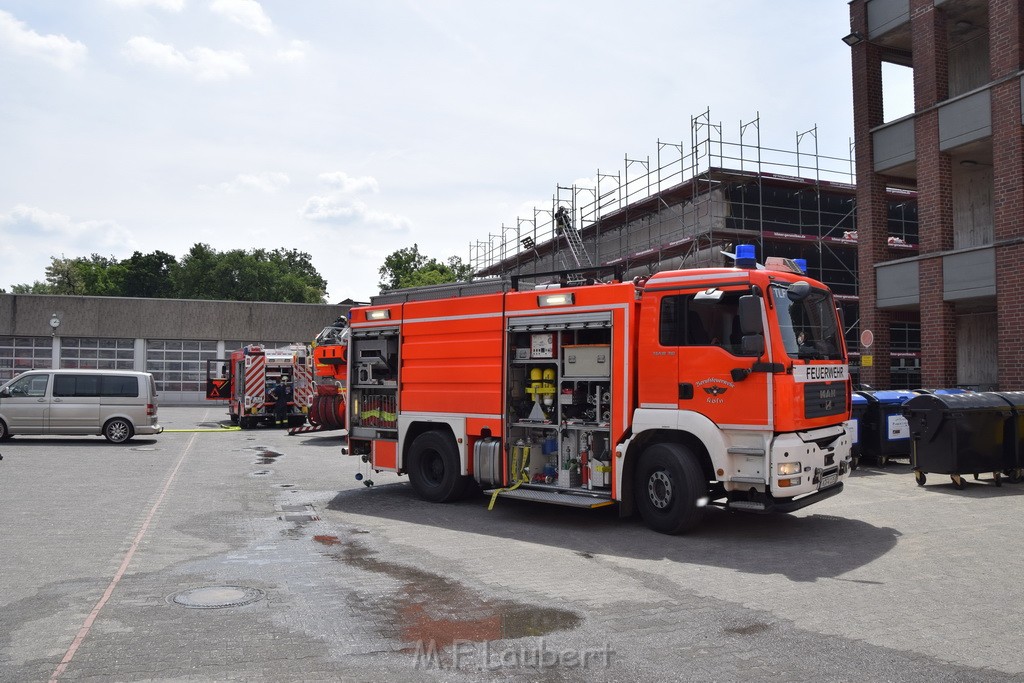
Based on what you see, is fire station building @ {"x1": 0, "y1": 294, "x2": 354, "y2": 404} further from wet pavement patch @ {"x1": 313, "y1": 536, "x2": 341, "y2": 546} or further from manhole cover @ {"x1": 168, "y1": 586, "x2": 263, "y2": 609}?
manhole cover @ {"x1": 168, "y1": 586, "x2": 263, "y2": 609}

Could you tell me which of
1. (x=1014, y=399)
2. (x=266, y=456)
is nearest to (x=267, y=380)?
(x=266, y=456)

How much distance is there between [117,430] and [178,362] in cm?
2586

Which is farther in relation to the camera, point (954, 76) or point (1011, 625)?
point (954, 76)

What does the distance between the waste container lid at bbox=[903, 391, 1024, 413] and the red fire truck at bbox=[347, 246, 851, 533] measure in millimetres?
3661

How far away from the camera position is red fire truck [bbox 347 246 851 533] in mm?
8422

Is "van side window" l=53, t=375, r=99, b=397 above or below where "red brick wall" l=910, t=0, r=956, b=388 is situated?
below

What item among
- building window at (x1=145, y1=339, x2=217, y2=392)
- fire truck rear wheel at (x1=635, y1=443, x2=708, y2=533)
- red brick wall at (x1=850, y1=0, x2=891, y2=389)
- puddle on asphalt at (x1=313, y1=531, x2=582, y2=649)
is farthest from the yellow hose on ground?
building window at (x1=145, y1=339, x2=217, y2=392)

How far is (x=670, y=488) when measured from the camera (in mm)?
8797

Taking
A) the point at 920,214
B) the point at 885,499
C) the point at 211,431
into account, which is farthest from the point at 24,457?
the point at 920,214

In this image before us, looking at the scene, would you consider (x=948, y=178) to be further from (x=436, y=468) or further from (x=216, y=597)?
(x=216, y=597)

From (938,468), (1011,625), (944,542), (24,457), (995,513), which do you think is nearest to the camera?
(1011,625)

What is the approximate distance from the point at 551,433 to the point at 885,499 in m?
4.95

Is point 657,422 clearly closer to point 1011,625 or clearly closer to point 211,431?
point 1011,625

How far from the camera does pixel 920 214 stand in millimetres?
19344
